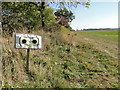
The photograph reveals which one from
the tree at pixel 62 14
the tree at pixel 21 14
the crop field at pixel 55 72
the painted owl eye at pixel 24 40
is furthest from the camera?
the tree at pixel 62 14

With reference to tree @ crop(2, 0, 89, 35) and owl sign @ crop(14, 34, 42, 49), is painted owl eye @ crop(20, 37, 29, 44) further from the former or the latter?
tree @ crop(2, 0, 89, 35)

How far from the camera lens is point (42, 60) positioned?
13.0 feet

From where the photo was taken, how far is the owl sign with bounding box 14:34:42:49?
3.11 m

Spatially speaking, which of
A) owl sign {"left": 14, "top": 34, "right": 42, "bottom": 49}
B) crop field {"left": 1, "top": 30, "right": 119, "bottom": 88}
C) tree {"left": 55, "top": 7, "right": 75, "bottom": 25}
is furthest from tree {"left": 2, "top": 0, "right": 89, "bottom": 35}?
owl sign {"left": 14, "top": 34, "right": 42, "bottom": 49}

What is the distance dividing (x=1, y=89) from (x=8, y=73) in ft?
1.28

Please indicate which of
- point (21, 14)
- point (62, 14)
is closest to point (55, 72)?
point (21, 14)

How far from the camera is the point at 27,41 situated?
319 centimetres

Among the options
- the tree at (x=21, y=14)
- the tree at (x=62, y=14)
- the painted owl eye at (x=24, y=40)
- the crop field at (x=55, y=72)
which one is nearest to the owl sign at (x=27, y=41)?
the painted owl eye at (x=24, y=40)

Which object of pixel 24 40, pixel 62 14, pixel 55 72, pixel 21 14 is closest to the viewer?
pixel 24 40

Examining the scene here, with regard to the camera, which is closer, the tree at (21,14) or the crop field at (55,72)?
the crop field at (55,72)

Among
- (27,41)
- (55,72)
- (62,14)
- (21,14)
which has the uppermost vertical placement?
(62,14)

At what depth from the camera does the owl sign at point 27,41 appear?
10.2 ft

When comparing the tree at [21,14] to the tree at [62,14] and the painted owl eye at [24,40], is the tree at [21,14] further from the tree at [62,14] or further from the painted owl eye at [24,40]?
the painted owl eye at [24,40]

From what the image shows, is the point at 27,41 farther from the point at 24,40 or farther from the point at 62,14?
the point at 62,14
